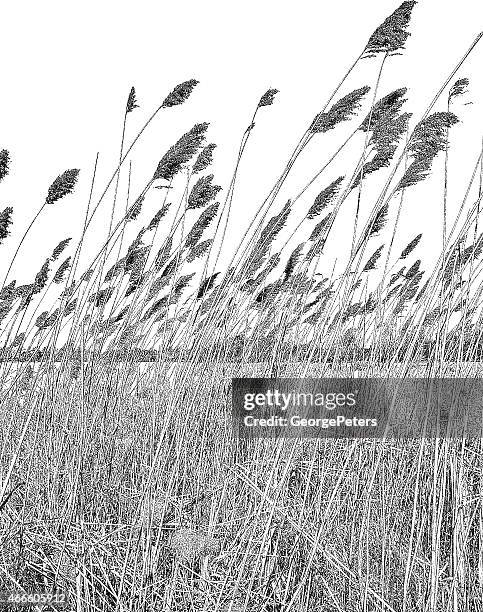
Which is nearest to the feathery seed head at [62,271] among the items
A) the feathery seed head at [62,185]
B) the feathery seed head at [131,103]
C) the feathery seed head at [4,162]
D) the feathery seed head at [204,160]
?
the feathery seed head at [204,160]

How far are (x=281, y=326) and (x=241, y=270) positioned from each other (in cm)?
30

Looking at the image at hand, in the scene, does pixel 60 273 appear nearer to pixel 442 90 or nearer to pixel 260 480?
pixel 260 480

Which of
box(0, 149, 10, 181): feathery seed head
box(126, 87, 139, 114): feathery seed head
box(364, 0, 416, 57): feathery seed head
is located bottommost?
box(0, 149, 10, 181): feathery seed head

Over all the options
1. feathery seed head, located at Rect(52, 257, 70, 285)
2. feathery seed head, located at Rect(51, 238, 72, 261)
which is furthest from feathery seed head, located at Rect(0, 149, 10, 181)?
feathery seed head, located at Rect(52, 257, 70, 285)

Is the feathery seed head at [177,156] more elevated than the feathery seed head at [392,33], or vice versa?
the feathery seed head at [392,33]

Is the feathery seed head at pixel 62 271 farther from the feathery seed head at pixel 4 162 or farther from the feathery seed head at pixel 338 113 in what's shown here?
the feathery seed head at pixel 4 162

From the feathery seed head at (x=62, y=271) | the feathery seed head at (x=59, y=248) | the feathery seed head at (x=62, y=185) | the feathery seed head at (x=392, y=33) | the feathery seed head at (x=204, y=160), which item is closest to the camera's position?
the feathery seed head at (x=62, y=185)

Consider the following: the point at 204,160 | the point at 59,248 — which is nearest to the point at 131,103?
the point at 204,160

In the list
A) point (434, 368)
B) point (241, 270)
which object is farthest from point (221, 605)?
point (241, 270)

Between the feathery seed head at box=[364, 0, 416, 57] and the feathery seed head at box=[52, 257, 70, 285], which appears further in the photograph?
the feathery seed head at box=[52, 257, 70, 285]

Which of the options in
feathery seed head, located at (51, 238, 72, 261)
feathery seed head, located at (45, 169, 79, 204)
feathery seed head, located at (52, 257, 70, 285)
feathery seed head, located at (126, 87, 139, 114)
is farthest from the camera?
feathery seed head, located at (52, 257, 70, 285)

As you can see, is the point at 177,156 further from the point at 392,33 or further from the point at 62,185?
the point at 392,33

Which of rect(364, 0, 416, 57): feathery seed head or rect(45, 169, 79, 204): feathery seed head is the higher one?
rect(364, 0, 416, 57): feathery seed head

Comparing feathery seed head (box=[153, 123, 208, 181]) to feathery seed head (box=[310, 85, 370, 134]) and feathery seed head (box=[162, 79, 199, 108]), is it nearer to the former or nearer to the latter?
feathery seed head (box=[162, 79, 199, 108])
